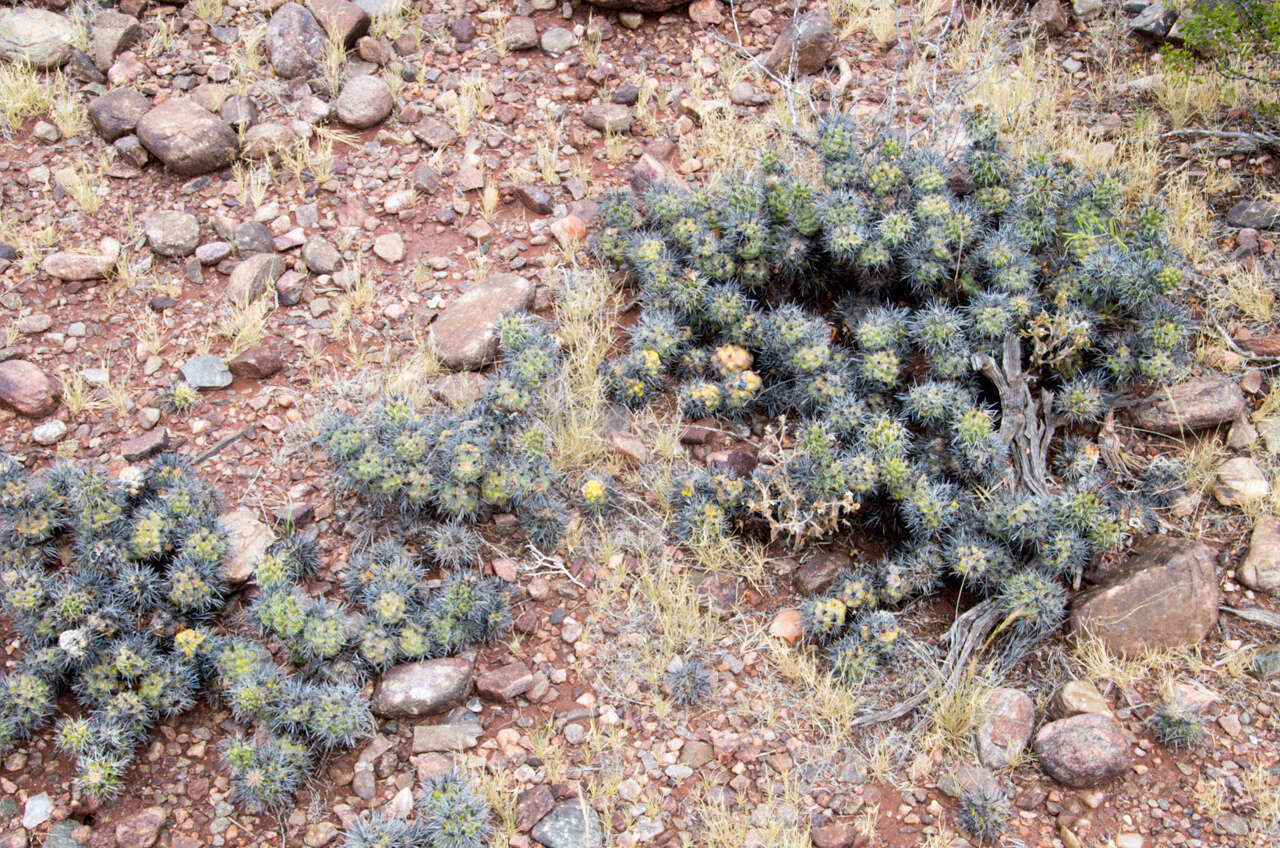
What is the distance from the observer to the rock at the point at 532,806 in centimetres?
315

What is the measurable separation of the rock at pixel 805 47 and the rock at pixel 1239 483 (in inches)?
117

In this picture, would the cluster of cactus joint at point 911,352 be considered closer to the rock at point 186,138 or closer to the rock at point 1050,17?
the rock at point 1050,17

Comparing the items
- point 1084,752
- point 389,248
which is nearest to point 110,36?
point 389,248

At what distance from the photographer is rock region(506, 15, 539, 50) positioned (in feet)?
19.0

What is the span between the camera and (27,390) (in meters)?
4.17

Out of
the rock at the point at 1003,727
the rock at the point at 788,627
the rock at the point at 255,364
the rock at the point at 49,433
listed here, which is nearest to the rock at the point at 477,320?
the rock at the point at 255,364

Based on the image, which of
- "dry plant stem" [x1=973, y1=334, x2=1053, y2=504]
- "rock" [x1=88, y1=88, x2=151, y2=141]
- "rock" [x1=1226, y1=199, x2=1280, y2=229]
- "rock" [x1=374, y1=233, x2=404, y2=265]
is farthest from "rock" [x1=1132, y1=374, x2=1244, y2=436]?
"rock" [x1=88, y1=88, x2=151, y2=141]

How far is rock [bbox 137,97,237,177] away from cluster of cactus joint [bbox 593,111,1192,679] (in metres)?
2.01

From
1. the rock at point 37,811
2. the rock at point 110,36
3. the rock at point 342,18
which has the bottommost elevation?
the rock at point 37,811

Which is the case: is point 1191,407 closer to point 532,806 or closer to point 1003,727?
point 1003,727

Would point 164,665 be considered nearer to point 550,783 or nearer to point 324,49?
point 550,783

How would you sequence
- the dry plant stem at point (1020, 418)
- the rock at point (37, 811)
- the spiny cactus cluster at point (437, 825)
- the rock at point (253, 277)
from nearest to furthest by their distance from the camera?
the spiny cactus cluster at point (437, 825), the rock at point (37, 811), the dry plant stem at point (1020, 418), the rock at point (253, 277)

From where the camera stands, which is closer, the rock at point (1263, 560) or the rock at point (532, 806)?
the rock at point (532, 806)

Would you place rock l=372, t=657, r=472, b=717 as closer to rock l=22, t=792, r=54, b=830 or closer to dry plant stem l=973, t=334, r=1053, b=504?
rock l=22, t=792, r=54, b=830
